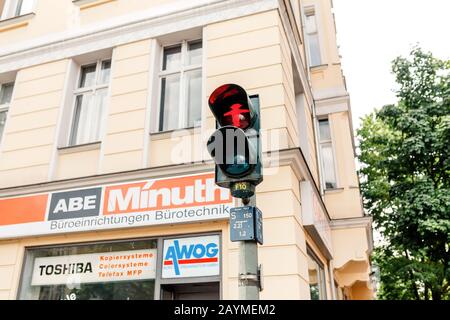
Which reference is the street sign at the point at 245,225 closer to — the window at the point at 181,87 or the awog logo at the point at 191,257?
the awog logo at the point at 191,257

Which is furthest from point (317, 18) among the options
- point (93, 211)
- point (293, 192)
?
point (93, 211)

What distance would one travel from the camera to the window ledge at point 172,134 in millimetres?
6168

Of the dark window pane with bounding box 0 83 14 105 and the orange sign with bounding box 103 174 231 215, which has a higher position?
the dark window pane with bounding box 0 83 14 105

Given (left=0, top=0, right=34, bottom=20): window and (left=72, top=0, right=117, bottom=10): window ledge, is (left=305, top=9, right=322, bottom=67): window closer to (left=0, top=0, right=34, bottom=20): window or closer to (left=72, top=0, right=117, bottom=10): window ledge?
(left=72, top=0, right=117, bottom=10): window ledge

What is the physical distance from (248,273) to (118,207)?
3.50 meters

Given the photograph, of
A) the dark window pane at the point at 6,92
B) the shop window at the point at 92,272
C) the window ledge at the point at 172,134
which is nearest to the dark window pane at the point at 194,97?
the window ledge at the point at 172,134

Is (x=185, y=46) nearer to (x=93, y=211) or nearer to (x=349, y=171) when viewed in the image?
(x=93, y=211)

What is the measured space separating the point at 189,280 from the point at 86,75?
4.55m

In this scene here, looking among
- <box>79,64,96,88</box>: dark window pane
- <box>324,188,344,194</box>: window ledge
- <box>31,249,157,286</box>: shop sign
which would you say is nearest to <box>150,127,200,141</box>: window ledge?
<box>31,249,157,286</box>: shop sign

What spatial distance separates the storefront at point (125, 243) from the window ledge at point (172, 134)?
93 centimetres

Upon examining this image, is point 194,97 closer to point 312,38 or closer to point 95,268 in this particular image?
point 95,268

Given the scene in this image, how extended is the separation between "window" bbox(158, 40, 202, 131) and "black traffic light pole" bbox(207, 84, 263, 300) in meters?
3.36

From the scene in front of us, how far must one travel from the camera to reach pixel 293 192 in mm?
5180

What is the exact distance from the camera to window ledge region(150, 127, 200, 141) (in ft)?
20.2
